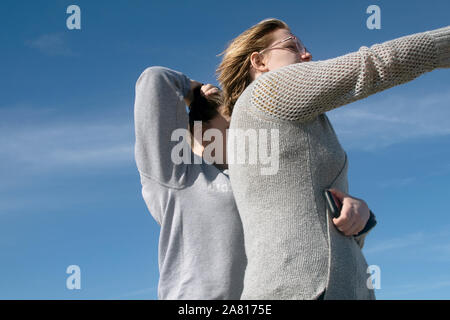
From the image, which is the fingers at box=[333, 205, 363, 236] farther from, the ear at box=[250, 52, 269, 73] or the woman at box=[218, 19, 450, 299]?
the ear at box=[250, 52, 269, 73]

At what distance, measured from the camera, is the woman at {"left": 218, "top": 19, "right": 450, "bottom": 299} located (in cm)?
208

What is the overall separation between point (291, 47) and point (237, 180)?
91cm

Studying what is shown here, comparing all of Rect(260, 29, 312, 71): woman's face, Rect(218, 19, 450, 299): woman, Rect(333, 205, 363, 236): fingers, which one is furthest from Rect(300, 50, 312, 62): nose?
Rect(333, 205, 363, 236): fingers

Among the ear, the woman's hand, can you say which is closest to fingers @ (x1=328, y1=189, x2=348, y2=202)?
the woman's hand

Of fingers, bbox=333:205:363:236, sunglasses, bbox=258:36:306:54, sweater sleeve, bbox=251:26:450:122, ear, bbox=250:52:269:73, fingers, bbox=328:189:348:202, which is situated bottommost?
fingers, bbox=333:205:363:236

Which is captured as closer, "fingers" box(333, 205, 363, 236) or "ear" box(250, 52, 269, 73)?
"fingers" box(333, 205, 363, 236)

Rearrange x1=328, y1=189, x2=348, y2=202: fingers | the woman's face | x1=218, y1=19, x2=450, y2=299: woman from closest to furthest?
x1=218, y1=19, x2=450, y2=299: woman, x1=328, y1=189, x2=348, y2=202: fingers, the woman's face

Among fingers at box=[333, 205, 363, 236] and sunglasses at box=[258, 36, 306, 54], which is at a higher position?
sunglasses at box=[258, 36, 306, 54]

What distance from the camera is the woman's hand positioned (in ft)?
7.02

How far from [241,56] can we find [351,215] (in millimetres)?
1187

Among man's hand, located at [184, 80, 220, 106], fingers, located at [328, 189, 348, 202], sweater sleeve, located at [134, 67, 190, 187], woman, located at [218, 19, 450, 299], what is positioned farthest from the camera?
man's hand, located at [184, 80, 220, 106]

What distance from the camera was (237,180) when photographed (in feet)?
7.68

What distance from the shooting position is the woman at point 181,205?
9.19 feet
